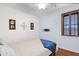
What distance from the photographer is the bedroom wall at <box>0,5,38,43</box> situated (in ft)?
4.64

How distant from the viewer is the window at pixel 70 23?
1.45 meters

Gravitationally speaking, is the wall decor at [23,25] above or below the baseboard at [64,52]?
Result: above

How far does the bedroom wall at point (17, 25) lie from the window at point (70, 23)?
40 centimetres

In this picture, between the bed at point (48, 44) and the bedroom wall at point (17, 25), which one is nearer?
the bedroom wall at point (17, 25)

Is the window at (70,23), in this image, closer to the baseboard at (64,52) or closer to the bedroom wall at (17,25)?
the baseboard at (64,52)

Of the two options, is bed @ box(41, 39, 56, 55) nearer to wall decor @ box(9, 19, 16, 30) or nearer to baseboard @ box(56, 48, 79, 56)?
baseboard @ box(56, 48, 79, 56)

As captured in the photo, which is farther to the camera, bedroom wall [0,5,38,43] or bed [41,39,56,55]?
bed [41,39,56,55]

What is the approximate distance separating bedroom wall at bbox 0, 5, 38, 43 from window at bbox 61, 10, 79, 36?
0.40 meters

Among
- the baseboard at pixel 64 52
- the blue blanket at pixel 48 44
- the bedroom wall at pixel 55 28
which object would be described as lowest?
the baseboard at pixel 64 52

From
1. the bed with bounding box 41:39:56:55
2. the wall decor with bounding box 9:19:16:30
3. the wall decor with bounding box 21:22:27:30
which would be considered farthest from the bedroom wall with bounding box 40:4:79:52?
the wall decor with bounding box 9:19:16:30

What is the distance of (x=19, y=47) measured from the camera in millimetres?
1437

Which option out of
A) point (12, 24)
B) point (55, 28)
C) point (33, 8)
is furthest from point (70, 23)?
point (12, 24)

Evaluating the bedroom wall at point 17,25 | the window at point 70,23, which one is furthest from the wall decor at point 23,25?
the window at point 70,23

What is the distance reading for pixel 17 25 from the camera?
1479mm
